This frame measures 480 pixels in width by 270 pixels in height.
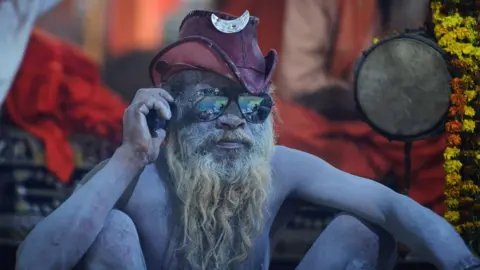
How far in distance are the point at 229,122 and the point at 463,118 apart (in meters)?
0.77

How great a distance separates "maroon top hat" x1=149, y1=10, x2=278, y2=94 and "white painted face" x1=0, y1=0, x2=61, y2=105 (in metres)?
0.60

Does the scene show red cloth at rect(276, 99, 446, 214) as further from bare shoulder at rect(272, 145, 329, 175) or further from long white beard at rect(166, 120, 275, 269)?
long white beard at rect(166, 120, 275, 269)

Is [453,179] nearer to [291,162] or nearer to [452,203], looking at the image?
[452,203]

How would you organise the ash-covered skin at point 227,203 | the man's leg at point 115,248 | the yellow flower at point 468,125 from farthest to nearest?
the yellow flower at point 468,125
the ash-covered skin at point 227,203
the man's leg at point 115,248

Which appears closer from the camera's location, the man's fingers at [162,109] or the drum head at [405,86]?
the man's fingers at [162,109]

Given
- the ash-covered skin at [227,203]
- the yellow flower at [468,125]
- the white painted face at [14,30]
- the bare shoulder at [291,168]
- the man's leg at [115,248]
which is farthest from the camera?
the white painted face at [14,30]

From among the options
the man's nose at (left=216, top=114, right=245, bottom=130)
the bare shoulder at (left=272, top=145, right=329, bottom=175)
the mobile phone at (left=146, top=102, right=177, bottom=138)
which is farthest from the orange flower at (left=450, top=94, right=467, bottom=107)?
the mobile phone at (left=146, top=102, right=177, bottom=138)

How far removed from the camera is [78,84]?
7.79 feet

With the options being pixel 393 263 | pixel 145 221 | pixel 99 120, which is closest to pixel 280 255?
pixel 393 263

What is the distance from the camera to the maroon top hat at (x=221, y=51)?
1913 mm

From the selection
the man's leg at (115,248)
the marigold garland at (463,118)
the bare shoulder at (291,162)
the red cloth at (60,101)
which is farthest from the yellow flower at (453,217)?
the red cloth at (60,101)

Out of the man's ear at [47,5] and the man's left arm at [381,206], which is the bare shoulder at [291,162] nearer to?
the man's left arm at [381,206]

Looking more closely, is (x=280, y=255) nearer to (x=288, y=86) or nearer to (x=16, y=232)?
(x=288, y=86)

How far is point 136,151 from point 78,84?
0.58 meters
